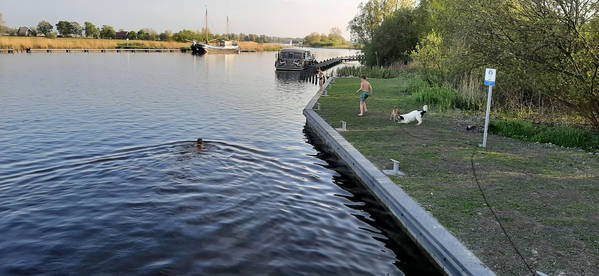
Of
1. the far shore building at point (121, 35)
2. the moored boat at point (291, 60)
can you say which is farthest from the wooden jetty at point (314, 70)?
the far shore building at point (121, 35)

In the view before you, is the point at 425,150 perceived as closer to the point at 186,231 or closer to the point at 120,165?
the point at 186,231

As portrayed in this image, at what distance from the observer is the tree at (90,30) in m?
152

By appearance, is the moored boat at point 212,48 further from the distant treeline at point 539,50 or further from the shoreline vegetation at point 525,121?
the distant treeline at point 539,50

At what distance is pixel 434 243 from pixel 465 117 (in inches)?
487

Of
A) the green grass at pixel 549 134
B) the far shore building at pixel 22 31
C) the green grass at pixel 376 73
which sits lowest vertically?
the green grass at pixel 549 134

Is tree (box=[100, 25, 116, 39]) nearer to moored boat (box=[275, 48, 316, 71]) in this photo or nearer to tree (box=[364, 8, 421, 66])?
moored boat (box=[275, 48, 316, 71])

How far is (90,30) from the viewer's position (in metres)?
152

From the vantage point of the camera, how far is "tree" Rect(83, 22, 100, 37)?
152 metres

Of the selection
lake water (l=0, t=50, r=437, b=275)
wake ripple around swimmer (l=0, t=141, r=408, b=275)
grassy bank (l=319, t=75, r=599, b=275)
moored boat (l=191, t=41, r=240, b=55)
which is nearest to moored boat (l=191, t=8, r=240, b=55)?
moored boat (l=191, t=41, r=240, b=55)

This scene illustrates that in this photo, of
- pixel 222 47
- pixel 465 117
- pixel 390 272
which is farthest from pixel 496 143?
pixel 222 47

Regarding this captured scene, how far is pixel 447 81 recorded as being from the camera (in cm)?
2605

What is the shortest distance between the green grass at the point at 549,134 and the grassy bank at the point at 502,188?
0.58m

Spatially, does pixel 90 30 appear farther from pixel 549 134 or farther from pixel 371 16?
pixel 549 134

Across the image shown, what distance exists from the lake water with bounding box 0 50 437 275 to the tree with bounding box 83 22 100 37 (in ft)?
497
